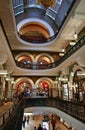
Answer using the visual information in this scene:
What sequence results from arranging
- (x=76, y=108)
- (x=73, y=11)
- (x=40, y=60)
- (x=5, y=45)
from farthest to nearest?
1. (x=40, y=60)
2. (x=73, y=11)
3. (x=5, y=45)
4. (x=76, y=108)

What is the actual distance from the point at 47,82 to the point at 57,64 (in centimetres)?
389

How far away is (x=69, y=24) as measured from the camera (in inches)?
657

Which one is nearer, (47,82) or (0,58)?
(0,58)

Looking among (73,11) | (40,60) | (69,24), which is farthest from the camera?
(40,60)

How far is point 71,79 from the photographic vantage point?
18203mm

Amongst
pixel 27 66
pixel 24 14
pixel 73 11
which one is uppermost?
pixel 24 14

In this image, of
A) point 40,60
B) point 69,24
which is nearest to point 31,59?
point 40,60

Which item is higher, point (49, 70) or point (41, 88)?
point (49, 70)

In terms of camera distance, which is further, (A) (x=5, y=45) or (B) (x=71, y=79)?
(B) (x=71, y=79)

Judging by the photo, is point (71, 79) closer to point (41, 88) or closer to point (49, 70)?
point (49, 70)

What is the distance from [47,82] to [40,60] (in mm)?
3432

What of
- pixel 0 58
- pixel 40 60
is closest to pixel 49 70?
pixel 40 60

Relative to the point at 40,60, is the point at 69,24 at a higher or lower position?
higher

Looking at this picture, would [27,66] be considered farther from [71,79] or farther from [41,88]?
[71,79]
